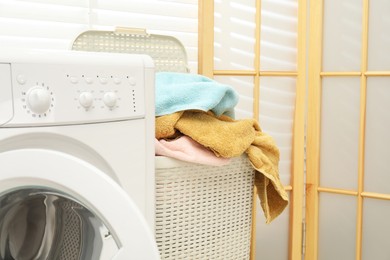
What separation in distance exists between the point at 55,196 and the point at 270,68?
1.18 meters

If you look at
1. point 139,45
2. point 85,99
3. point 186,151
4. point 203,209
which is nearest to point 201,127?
point 186,151

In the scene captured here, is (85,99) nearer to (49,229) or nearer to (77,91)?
(77,91)

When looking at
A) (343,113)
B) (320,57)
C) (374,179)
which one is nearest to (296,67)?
(320,57)

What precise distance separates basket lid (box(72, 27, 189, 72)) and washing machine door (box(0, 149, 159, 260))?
73cm

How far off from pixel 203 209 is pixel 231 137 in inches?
8.1

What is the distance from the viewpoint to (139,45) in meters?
1.54

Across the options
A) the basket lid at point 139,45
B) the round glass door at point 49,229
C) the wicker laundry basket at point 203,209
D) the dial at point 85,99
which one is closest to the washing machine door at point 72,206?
the round glass door at point 49,229

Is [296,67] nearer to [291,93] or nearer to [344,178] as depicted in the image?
[291,93]

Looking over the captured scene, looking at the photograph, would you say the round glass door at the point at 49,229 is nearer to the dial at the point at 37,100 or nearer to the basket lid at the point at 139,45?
the dial at the point at 37,100

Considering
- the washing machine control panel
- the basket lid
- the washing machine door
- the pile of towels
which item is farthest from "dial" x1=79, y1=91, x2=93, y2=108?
the basket lid

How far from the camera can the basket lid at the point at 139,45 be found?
57.5 inches

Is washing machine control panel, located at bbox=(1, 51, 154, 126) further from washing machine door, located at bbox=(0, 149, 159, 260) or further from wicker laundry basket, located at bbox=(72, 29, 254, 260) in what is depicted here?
wicker laundry basket, located at bbox=(72, 29, 254, 260)

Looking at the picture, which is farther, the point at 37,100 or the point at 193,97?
the point at 193,97

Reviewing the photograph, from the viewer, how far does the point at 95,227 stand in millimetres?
808
